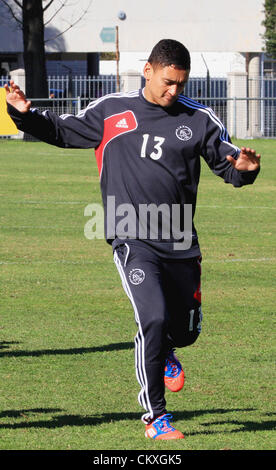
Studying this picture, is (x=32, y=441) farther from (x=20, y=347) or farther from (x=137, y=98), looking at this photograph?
(x=20, y=347)

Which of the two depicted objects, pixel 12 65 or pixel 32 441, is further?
pixel 12 65

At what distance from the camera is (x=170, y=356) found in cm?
686

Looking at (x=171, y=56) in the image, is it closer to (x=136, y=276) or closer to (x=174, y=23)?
(x=136, y=276)

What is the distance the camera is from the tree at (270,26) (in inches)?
2078

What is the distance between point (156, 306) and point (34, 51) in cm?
3612

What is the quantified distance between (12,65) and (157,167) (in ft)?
167

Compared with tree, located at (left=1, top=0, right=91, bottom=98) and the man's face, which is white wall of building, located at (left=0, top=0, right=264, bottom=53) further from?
the man's face

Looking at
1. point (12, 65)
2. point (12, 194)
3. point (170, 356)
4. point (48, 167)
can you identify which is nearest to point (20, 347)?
point (170, 356)

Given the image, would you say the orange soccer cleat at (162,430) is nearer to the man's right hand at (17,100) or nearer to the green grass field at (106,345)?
the green grass field at (106,345)

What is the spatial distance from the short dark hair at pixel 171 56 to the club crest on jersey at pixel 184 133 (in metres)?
0.36

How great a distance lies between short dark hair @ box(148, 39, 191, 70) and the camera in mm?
6223

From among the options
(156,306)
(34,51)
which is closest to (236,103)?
(34,51)

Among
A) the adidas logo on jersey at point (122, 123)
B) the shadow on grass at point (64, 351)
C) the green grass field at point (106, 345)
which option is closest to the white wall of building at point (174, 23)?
the green grass field at point (106, 345)

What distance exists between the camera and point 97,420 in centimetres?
667
